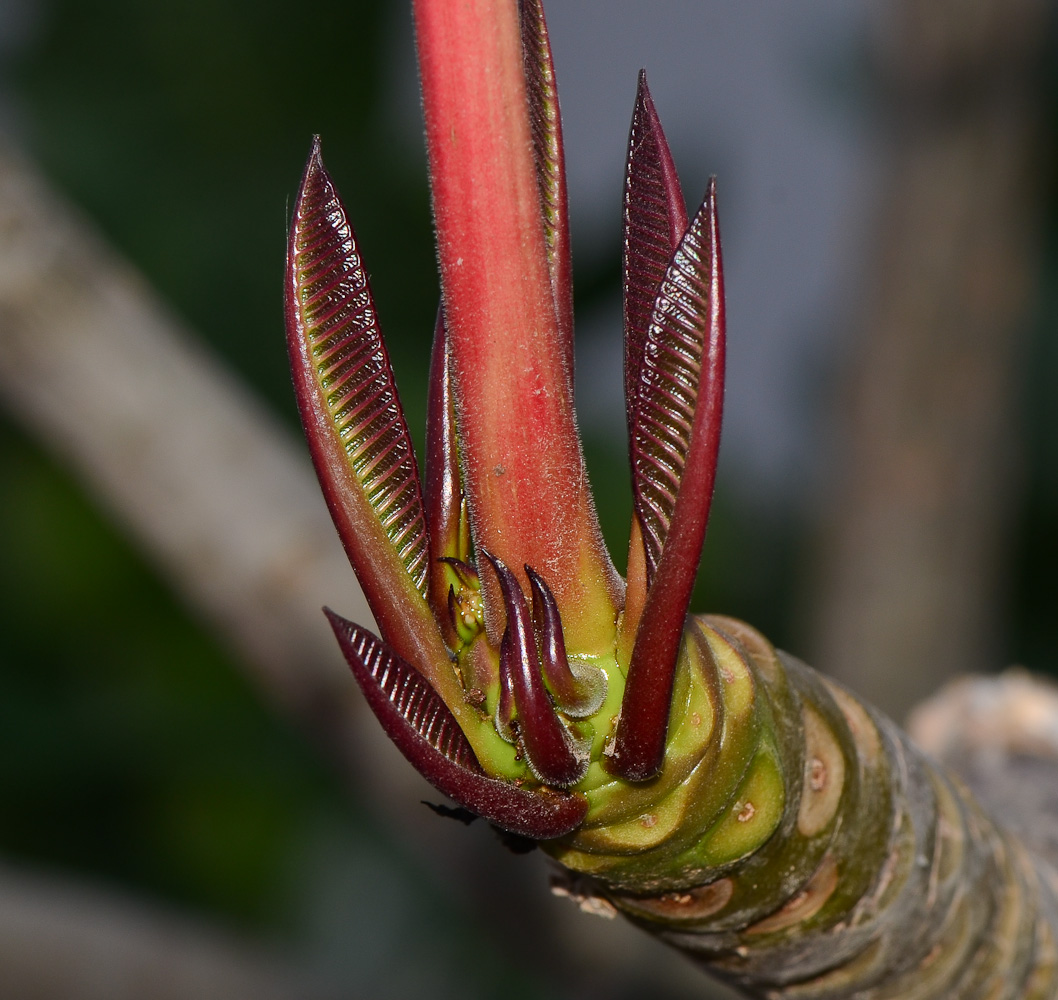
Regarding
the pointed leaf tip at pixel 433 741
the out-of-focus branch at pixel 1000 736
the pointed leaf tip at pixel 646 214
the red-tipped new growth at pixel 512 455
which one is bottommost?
the out-of-focus branch at pixel 1000 736

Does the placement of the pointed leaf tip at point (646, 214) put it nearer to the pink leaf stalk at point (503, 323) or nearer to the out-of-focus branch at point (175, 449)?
the pink leaf stalk at point (503, 323)

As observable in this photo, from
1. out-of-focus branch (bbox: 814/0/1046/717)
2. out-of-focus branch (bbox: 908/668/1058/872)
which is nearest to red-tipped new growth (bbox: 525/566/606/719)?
out-of-focus branch (bbox: 908/668/1058/872)

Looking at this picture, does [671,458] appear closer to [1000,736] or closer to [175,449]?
[1000,736]

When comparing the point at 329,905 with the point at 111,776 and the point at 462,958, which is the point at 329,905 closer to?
the point at 462,958

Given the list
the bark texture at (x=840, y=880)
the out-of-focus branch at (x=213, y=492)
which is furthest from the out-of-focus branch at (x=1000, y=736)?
the out-of-focus branch at (x=213, y=492)

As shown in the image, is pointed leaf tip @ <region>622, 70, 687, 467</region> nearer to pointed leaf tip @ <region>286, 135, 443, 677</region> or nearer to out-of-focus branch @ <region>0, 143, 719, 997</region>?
pointed leaf tip @ <region>286, 135, 443, 677</region>

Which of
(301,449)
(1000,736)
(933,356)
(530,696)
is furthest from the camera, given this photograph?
(301,449)

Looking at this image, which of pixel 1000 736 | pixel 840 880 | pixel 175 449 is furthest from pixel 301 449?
pixel 840 880
